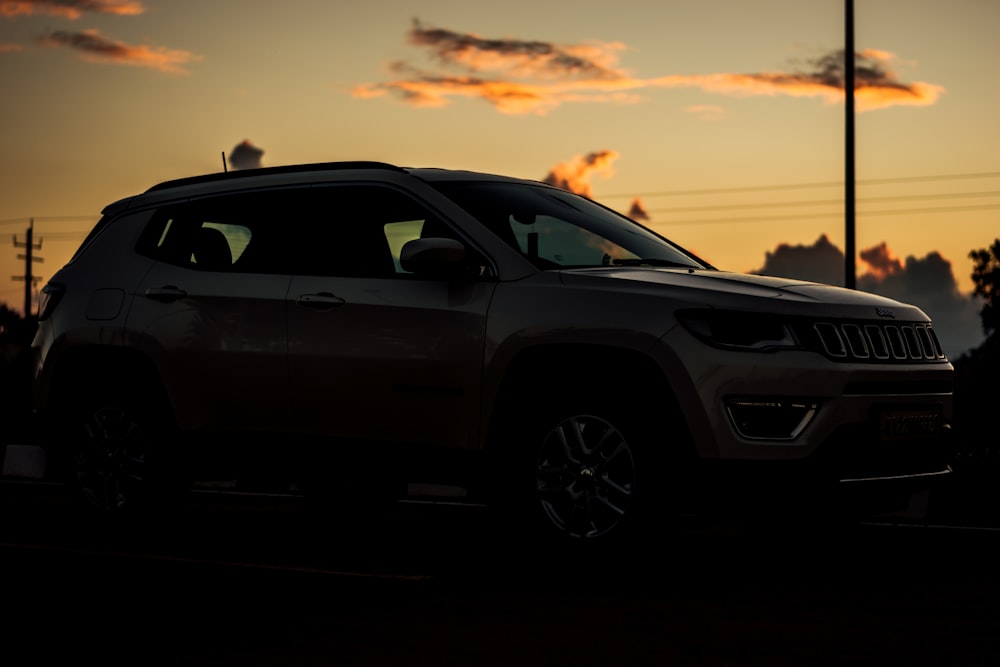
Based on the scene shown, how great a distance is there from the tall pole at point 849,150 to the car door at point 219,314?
1285 centimetres

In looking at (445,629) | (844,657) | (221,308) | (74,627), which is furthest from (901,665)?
(221,308)

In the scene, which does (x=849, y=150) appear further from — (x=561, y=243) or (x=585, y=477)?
(x=585, y=477)

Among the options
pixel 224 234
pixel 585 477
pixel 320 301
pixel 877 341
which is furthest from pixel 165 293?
pixel 877 341

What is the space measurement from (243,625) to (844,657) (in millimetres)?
2361

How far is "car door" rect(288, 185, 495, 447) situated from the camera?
772cm

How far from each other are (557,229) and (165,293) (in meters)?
2.47

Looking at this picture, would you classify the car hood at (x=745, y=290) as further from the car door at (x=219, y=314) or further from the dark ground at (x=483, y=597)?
the car door at (x=219, y=314)

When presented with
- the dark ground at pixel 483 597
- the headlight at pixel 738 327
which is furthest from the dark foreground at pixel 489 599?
the headlight at pixel 738 327

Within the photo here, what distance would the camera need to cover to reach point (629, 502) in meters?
7.14

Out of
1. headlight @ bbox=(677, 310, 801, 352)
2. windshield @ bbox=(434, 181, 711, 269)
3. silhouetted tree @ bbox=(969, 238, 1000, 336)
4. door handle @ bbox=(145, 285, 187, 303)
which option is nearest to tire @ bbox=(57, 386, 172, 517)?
door handle @ bbox=(145, 285, 187, 303)

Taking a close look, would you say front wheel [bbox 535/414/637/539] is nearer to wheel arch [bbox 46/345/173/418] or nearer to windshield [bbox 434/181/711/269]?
windshield [bbox 434/181/711/269]

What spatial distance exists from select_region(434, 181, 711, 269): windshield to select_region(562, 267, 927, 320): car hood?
0.31 m

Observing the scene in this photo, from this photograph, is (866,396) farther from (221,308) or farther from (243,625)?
(221,308)

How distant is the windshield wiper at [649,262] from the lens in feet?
26.9
